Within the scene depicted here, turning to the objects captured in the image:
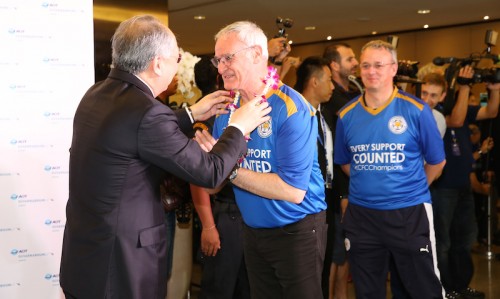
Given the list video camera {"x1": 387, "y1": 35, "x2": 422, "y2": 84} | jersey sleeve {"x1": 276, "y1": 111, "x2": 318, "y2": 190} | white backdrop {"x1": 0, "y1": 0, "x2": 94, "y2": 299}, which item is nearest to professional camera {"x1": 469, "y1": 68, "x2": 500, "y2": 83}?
video camera {"x1": 387, "y1": 35, "x2": 422, "y2": 84}

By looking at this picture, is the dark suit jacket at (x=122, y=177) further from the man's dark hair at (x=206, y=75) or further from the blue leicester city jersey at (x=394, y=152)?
the man's dark hair at (x=206, y=75)

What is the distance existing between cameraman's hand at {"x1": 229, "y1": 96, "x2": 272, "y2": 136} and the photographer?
108 inches

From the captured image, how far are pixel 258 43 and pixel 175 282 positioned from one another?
200 centimetres

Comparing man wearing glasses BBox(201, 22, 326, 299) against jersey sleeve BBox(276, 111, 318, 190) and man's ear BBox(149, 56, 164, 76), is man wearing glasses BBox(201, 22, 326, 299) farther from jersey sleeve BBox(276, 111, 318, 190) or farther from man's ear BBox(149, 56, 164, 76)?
man's ear BBox(149, 56, 164, 76)

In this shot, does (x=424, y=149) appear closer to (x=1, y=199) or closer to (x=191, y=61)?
(x=191, y=61)

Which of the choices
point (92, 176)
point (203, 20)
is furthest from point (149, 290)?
point (203, 20)

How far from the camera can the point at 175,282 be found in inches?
151

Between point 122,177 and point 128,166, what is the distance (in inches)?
1.5

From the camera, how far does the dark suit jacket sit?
185 centimetres

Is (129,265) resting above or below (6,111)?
below

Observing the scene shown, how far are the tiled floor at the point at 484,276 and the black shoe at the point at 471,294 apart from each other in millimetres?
62

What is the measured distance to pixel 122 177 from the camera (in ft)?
6.16

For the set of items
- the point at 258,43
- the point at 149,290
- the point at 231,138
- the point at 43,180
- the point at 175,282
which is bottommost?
the point at 175,282

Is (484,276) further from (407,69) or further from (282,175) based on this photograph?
(282,175)
